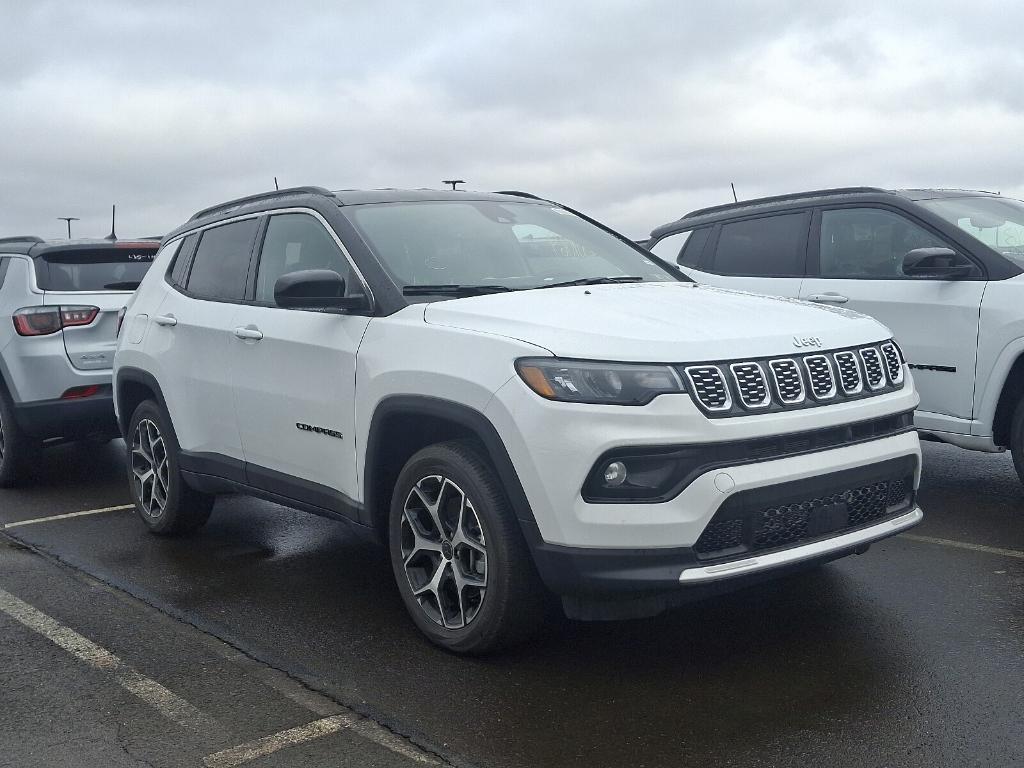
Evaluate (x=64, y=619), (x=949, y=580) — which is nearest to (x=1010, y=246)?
(x=949, y=580)

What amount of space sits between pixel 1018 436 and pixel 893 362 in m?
2.06

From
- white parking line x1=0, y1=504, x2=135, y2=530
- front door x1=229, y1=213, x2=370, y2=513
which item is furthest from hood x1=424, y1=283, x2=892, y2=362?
white parking line x1=0, y1=504, x2=135, y2=530

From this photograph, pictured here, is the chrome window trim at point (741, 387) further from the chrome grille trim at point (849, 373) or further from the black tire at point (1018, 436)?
the black tire at point (1018, 436)

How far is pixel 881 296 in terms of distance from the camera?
22.3ft

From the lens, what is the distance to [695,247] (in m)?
8.28

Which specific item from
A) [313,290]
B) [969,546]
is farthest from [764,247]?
[313,290]

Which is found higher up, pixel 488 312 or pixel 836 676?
pixel 488 312

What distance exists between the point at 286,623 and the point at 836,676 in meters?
2.25

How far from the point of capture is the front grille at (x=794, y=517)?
12.4 feet

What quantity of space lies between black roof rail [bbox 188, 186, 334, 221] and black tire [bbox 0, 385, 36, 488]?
7.77ft

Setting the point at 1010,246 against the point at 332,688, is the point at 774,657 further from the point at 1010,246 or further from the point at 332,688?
the point at 1010,246

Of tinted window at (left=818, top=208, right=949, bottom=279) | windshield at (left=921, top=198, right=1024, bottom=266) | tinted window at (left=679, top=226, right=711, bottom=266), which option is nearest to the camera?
windshield at (left=921, top=198, right=1024, bottom=266)

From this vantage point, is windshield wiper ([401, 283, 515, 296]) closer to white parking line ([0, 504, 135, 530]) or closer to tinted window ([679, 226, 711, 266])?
white parking line ([0, 504, 135, 530])

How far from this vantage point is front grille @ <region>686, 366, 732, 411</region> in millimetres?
3752
